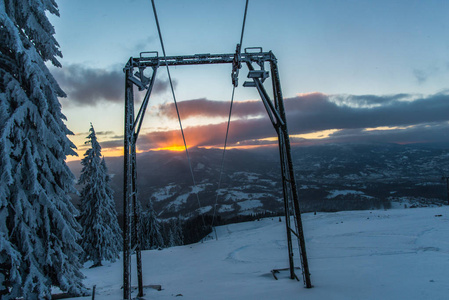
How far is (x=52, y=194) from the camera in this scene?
9461 millimetres

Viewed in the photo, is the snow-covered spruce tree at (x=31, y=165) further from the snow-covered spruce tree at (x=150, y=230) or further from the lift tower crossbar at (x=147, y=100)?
the snow-covered spruce tree at (x=150, y=230)

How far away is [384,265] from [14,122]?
50.8ft

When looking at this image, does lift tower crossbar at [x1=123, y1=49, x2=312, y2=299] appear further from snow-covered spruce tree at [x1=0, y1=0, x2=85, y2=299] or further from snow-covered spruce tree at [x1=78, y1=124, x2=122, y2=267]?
snow-covered spruce tree at [x1=78, y1=124, x2=122, y2=267]

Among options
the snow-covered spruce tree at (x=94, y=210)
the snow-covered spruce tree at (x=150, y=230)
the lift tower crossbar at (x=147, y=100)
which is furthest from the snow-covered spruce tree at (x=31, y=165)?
the snow-covered spruce tree at (x=150, y=230)

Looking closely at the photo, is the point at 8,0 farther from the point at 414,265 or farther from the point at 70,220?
the point at 414,265

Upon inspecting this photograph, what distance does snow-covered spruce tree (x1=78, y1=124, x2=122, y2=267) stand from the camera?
2959cm

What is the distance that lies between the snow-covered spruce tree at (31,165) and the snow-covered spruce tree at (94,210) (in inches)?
841

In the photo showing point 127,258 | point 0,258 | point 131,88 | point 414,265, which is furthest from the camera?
point 414,265

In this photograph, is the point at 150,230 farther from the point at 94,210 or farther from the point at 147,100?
the point at 147,100

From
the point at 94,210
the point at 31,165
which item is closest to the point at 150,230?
the point at 94,210

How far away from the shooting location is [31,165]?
28.1 ft

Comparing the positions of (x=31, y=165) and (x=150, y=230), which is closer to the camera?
(x=31, y=165)

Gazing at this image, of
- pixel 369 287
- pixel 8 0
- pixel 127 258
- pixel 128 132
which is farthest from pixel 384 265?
pixel 8 0

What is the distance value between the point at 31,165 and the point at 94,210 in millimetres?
24453
